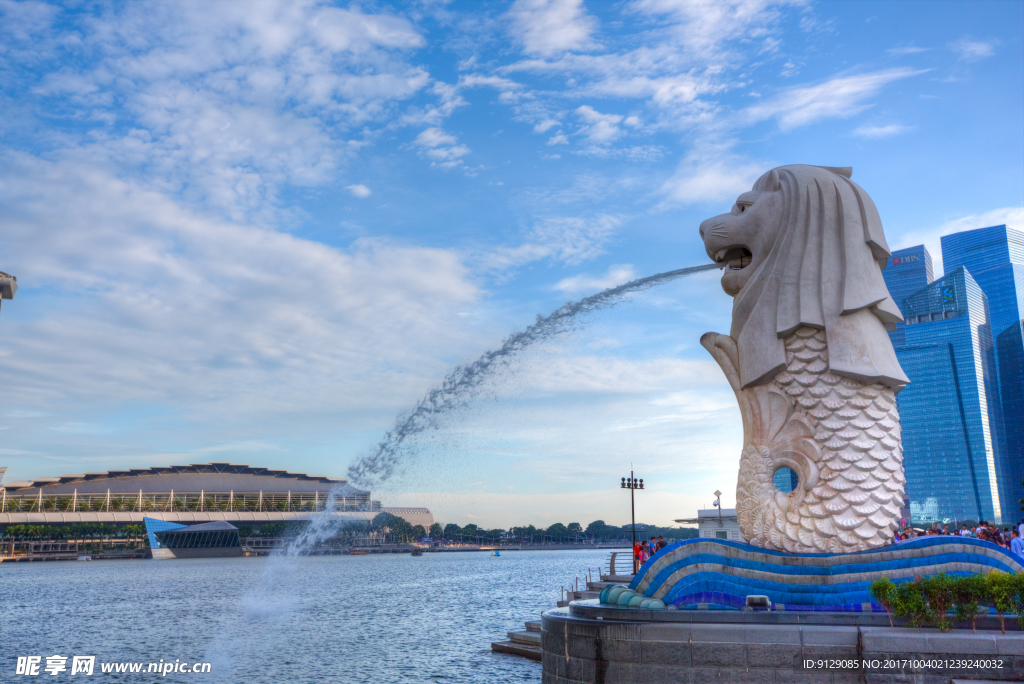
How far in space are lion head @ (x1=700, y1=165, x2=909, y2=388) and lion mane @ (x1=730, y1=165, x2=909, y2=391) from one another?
16mm

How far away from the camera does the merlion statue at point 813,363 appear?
11750 millimetres

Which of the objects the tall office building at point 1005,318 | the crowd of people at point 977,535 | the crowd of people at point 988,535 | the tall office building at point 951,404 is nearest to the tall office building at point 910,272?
the tall office building at point 1005,318

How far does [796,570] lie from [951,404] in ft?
378

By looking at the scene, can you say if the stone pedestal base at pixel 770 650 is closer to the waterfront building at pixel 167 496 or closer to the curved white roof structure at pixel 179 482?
the waterfront building at pixel 167 496

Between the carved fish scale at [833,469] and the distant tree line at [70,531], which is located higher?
the carved fish scale at [833,469]

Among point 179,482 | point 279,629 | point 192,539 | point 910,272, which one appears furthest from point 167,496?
point 910,272

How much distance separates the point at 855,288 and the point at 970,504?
4740 inches

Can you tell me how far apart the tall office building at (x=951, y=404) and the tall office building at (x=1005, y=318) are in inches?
149

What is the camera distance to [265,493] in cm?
11988

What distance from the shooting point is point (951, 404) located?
360 feet

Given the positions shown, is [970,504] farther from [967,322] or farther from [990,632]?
[990,632]

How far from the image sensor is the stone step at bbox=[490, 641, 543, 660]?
763 inches

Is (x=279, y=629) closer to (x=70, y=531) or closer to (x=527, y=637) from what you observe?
(x=527, y=637)

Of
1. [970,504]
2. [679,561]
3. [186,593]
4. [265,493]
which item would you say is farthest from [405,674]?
[970,504]
